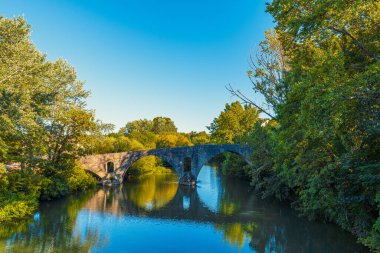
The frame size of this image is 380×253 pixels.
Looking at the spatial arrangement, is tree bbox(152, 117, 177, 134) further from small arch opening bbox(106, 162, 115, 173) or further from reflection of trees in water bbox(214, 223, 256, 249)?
reflection of trees in water bbox(214, 223, 256, 249)

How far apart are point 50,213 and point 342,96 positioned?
64.7ft

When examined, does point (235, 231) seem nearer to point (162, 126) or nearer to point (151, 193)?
point (151, 193)

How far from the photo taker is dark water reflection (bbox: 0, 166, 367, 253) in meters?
14.2

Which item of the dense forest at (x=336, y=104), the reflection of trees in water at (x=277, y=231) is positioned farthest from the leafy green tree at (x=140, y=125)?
the dense forest at (x=336, y=104)

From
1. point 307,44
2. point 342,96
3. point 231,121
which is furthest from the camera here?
point 231,121

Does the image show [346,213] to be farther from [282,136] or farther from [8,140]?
[8,140]

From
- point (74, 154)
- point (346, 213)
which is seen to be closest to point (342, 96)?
point (346, 213)

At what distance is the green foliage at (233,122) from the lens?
45.8m

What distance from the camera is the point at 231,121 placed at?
46281 millimetres

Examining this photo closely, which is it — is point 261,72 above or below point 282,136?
above

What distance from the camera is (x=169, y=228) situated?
57.1 feet

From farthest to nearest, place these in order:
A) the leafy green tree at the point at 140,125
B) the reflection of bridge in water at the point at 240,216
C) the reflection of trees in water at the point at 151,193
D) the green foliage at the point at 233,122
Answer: the leafy green tree at the point at 140,125
the green foliage at the point at 233,122
the reflection of trees in water at the point at 151,193
the reflection of bridge in water at the point at 240,216

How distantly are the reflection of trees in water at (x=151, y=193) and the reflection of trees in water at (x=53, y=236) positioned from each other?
5689 mm

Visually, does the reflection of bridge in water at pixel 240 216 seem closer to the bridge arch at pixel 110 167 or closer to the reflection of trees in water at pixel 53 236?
the reflection of trees in water at pixel 53 236
